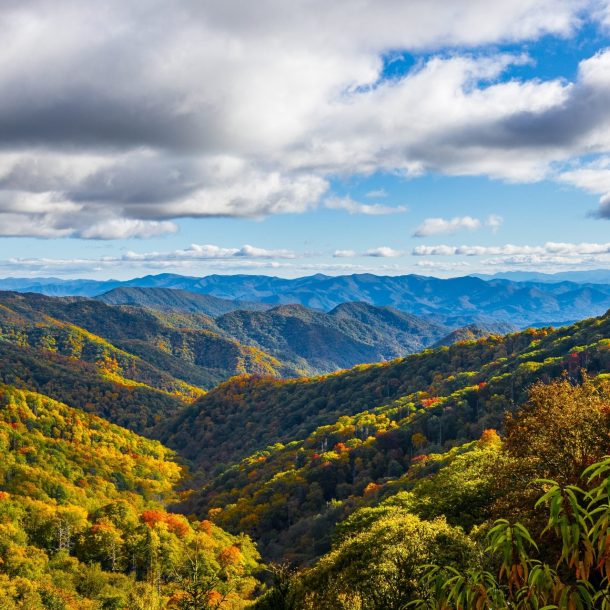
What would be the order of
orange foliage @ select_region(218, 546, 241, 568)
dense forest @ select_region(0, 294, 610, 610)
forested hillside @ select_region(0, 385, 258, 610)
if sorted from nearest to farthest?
1. dense forest @ select_region(0, 294, 610, 610)
2. forested hillside @ select_region(0, 385, 258, 610)
3. orange foliage @ select_region(218, 546, 241, 568)

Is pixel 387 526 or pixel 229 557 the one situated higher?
pixel 387 526

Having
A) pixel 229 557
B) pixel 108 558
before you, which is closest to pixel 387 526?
pixel 229 557

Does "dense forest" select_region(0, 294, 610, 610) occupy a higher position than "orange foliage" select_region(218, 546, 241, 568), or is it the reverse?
"dense forest" select_region(0, 294, 610, 610)

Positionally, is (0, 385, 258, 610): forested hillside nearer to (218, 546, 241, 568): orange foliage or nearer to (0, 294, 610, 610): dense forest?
(218, 546, 241, 568): orange foliage

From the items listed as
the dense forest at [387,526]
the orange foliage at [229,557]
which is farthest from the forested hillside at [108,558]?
the dense forest at [387,526]

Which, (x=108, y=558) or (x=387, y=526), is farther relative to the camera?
(x=108, y=558)

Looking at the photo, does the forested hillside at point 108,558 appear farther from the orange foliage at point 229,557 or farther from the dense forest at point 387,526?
the dense forest at point 387,526

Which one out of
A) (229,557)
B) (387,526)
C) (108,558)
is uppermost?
(387,526)

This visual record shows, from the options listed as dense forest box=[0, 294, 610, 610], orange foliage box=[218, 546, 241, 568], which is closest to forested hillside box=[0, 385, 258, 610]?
orange foliage box=[218, 546, 241, 568]

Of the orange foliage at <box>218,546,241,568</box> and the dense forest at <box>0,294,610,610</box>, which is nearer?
the dense forest at <box>0,294,610,610</box>

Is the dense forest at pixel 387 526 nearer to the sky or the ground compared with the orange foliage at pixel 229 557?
nearer to the sky

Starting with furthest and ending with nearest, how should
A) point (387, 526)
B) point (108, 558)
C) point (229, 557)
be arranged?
point (108, 558), point (229, 557), point (387, 526)

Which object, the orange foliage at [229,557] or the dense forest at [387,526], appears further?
the orange foliage at [229,557]

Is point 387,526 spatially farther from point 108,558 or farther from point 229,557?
point 108,558
